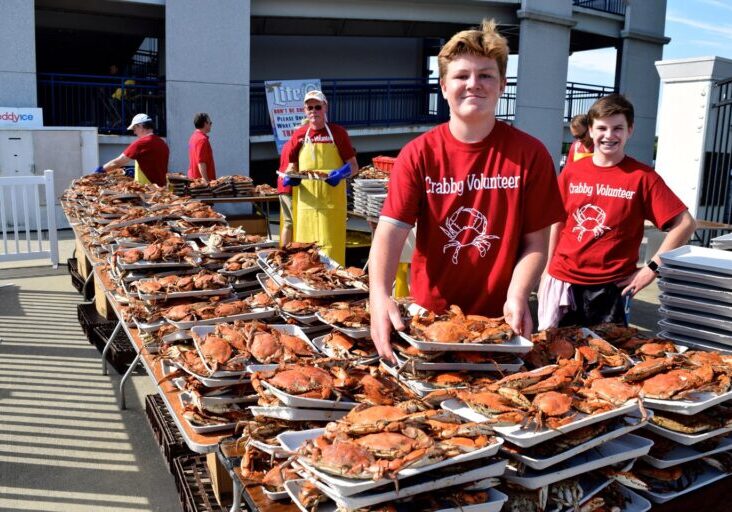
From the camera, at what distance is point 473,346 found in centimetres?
225

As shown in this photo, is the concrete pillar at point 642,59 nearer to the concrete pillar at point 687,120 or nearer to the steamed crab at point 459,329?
the concrete pillar at point 687,120

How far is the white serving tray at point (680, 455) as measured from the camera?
2160 millimetres

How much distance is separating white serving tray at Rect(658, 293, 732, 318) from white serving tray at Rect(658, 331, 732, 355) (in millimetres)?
156

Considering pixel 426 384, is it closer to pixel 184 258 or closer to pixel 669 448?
pixel 669 448

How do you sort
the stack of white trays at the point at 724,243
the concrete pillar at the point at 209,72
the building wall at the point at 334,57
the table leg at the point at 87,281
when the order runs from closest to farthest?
the stack of white trays at the point at 724,243 → the table leg at the point at 87,281 → the concrete pillar at the point at 209,72 → the building wall at the point at 334,57

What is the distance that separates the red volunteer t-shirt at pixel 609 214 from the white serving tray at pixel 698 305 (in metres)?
0.41

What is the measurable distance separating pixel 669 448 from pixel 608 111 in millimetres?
2169

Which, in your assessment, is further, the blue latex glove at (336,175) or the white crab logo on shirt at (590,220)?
the blue latex glove at (336,175)

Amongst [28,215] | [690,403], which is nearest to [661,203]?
[690,403]

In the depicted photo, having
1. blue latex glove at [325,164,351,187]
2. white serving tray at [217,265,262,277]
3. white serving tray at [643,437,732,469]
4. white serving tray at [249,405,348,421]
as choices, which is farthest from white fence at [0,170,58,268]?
white serving tray at [643,437,732,469]

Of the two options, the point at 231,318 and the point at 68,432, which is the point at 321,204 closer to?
the point at 68,432

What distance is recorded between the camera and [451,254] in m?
2.75

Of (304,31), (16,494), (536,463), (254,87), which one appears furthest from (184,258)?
(304,31)

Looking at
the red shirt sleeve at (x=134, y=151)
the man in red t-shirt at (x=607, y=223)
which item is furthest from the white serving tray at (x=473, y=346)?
the red shirt sleeve at (x=134, y=151)
